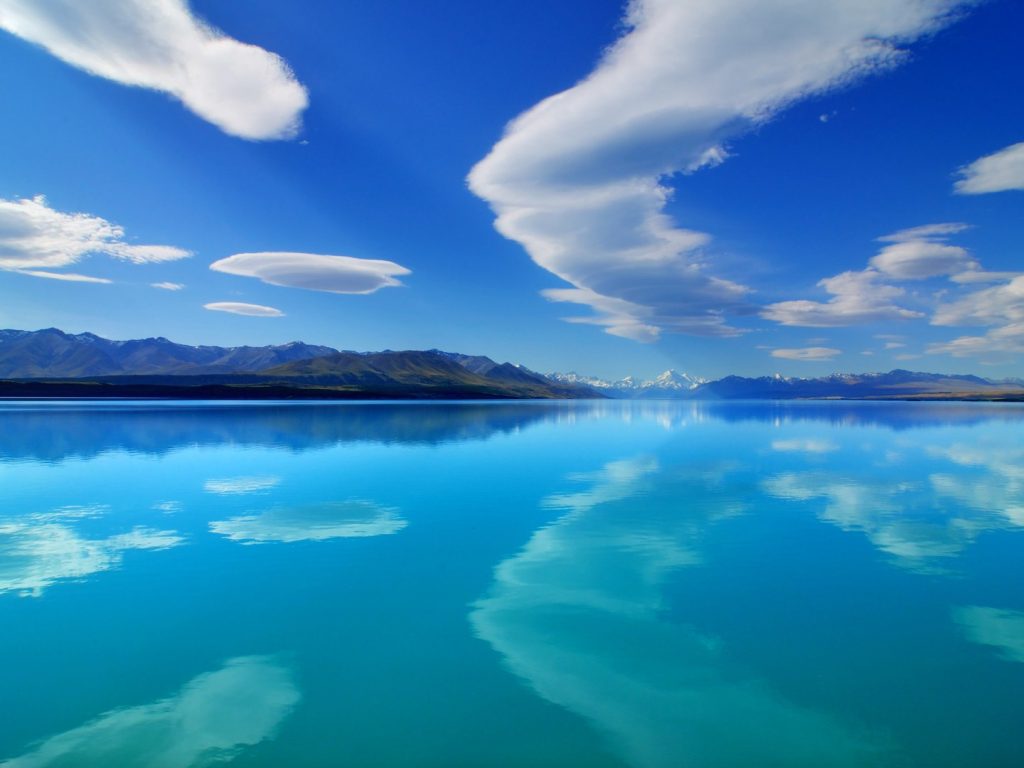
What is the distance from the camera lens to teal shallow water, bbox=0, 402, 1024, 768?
350 inches

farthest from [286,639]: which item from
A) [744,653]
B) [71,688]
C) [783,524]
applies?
[783,524]

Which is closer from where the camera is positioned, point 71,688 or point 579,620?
point 71,688

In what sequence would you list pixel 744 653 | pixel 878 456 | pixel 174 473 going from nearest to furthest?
1. pixel 744 653
2. pixel 174 473
3. pixel 878 456

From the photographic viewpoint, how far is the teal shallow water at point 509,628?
350 inches

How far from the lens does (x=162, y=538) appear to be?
67.5 feet

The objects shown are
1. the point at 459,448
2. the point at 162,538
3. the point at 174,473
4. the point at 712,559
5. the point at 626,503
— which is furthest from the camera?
the point at 459,448

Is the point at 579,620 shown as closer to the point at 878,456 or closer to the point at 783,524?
the point at 783,524

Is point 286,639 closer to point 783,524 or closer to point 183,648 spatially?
point 183,648

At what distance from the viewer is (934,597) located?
14.9 m

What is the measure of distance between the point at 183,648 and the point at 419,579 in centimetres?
625

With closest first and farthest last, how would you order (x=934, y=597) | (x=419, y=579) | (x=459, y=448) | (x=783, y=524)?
(x=934, y=597) < (x=419, y=579) < (x=783, y=524) < (x=459, y=448)

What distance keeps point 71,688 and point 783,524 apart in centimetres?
2374

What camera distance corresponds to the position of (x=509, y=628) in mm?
13039

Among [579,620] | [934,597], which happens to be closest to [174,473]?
[579,620]
